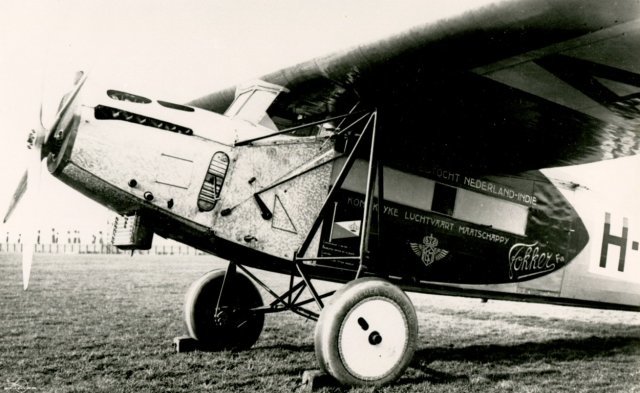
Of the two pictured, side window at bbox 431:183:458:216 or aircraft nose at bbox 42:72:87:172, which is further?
side window at bbox 431:183:458:216

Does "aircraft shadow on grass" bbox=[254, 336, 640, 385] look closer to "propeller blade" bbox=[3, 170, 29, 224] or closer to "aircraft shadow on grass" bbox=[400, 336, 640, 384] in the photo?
"aircraft shadow on grass" bbox=[400, 336, 640, 384]

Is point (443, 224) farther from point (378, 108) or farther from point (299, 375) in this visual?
point (299, 375)

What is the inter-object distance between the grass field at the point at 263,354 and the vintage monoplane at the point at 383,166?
59 centimetres

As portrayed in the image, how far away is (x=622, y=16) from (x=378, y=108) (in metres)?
2.12

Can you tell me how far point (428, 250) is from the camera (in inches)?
233

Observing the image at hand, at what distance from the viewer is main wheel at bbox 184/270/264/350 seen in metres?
5.93

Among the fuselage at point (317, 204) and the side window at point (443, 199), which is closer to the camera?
the fuselage at point (317, 204)

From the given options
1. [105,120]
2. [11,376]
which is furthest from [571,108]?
[11,376]

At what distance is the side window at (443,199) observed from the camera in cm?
600

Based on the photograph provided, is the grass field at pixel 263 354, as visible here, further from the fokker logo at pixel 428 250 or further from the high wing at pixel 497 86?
the high wing at pixel 497 86
